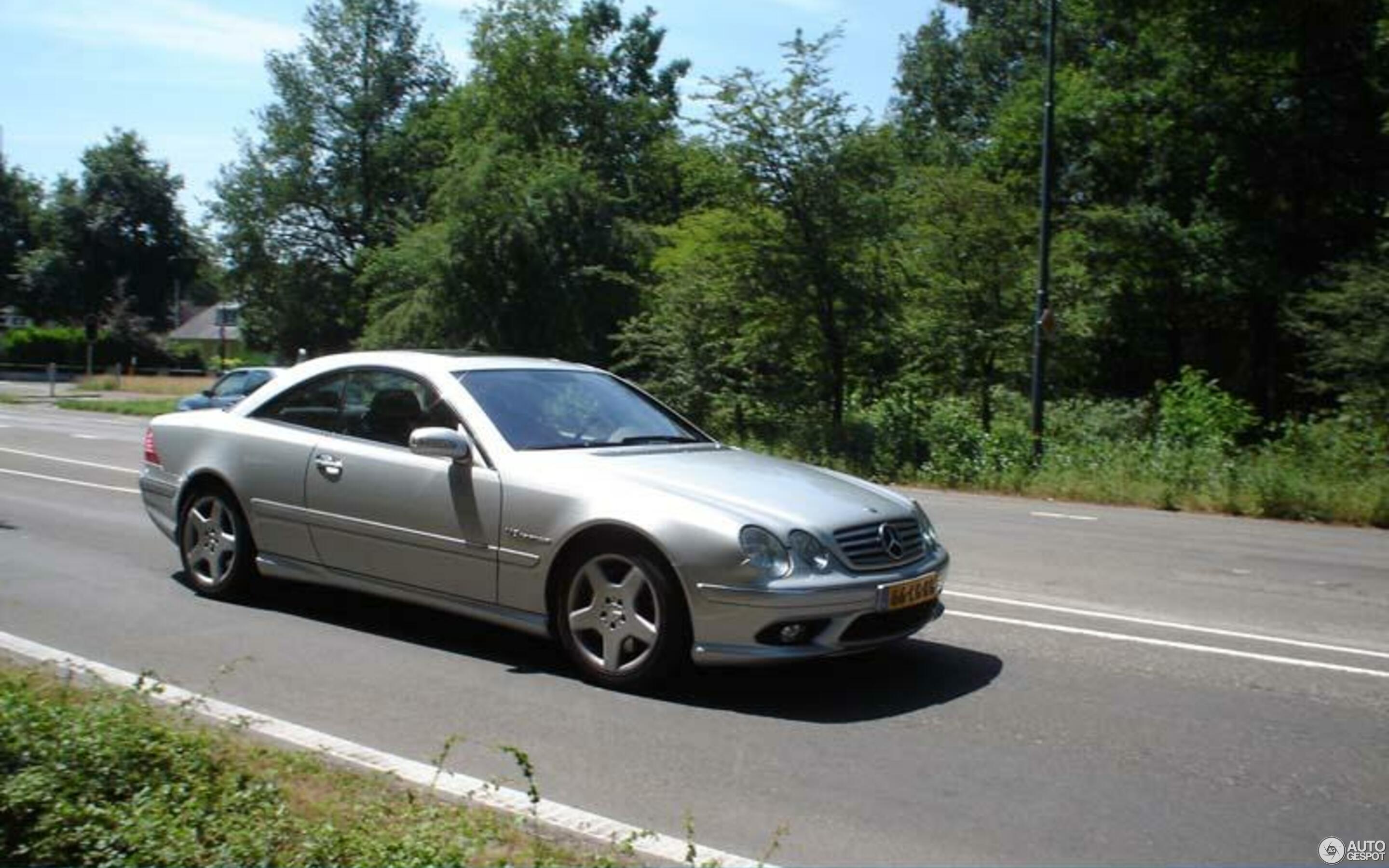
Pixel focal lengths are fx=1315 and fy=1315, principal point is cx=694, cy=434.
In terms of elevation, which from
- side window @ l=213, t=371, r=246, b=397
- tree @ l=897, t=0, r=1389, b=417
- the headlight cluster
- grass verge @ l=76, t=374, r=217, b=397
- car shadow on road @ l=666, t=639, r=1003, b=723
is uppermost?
tree @ l=897, t=0, r=1389, b=417

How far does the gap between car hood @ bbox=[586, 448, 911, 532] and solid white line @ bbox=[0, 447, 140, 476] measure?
11664 millimetres

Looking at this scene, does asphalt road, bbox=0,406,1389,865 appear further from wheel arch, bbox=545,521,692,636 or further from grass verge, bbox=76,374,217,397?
grass verge, bbox=76,374,217,397

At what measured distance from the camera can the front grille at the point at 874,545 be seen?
19.9 ft

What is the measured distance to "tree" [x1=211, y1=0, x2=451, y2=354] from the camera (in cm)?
5922

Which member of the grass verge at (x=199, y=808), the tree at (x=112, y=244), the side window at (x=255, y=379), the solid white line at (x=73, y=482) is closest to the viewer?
the grass verge at (x=199, y=808)

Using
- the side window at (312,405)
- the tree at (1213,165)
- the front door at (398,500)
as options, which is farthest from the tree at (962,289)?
the front door at (398,500)

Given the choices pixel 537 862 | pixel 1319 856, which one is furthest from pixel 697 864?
pixel 1319 856

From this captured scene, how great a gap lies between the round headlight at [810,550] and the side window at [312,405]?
3.04 meters

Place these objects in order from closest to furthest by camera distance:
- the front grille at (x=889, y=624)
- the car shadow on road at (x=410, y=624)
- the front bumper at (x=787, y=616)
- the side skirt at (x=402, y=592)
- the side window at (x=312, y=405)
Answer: the front bumper at (x=787, y=616)
the front grille at (x=889, y=624)
the side skirt at (x=402, y=592)
the car shadow on road at (x=410, y=624)
the side window at (x=312, y=405)

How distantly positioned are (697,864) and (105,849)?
5.67 ft

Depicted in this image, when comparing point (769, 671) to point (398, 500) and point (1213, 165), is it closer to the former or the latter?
point (398, 500)

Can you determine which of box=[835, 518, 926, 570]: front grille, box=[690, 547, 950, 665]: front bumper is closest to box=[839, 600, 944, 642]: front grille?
box=[690, 547, 950, 665]: front bumper

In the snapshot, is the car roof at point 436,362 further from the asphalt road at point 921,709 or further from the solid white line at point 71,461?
the solid white line at point 71,461

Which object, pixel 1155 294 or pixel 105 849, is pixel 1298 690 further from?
pixel 1155 294
